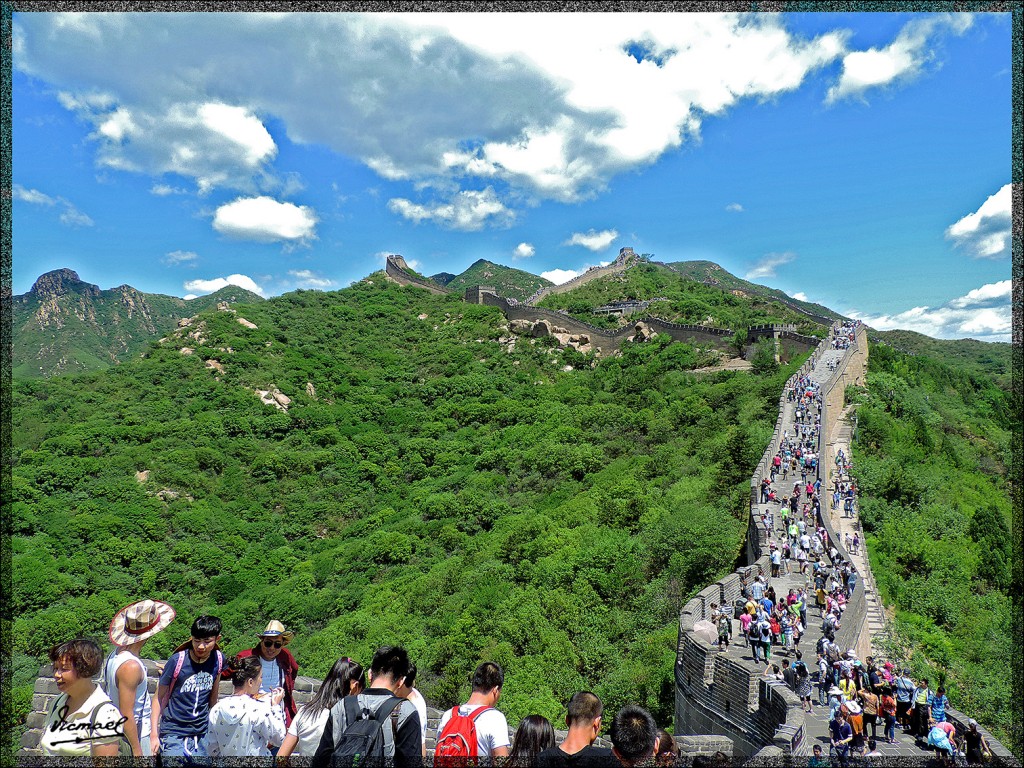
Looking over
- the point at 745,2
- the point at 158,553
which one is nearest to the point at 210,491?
the point at 158,553

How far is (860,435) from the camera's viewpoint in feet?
74.5

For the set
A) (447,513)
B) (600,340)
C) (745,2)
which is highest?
(600,340)

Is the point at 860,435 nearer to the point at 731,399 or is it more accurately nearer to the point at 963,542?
the point at 731,399

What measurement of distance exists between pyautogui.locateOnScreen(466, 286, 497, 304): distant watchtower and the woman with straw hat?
53.7m

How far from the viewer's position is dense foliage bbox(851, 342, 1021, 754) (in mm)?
10156

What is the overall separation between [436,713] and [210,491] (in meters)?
26.1

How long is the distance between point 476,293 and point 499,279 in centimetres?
4369

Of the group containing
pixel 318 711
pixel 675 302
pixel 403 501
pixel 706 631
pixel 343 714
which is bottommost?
pixel 706 631

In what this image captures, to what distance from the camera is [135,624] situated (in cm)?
352

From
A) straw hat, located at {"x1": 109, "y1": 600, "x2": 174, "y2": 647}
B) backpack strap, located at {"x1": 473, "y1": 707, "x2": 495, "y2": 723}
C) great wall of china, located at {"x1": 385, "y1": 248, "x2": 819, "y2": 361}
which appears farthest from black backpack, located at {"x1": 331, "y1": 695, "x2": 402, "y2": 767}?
great wall of china, located at {"x1": 385, "y1": 248, "x2": 819, "y2": 361}

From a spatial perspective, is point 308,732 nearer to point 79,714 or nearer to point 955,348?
point 79,714

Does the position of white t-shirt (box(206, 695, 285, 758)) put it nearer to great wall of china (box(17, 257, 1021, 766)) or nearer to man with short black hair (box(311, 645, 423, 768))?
man with short black hair (box(311, 645, 423, 768))

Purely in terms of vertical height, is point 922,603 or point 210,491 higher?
point 210,491

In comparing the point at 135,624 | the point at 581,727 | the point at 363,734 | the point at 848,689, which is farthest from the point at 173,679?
the point at 848,689
